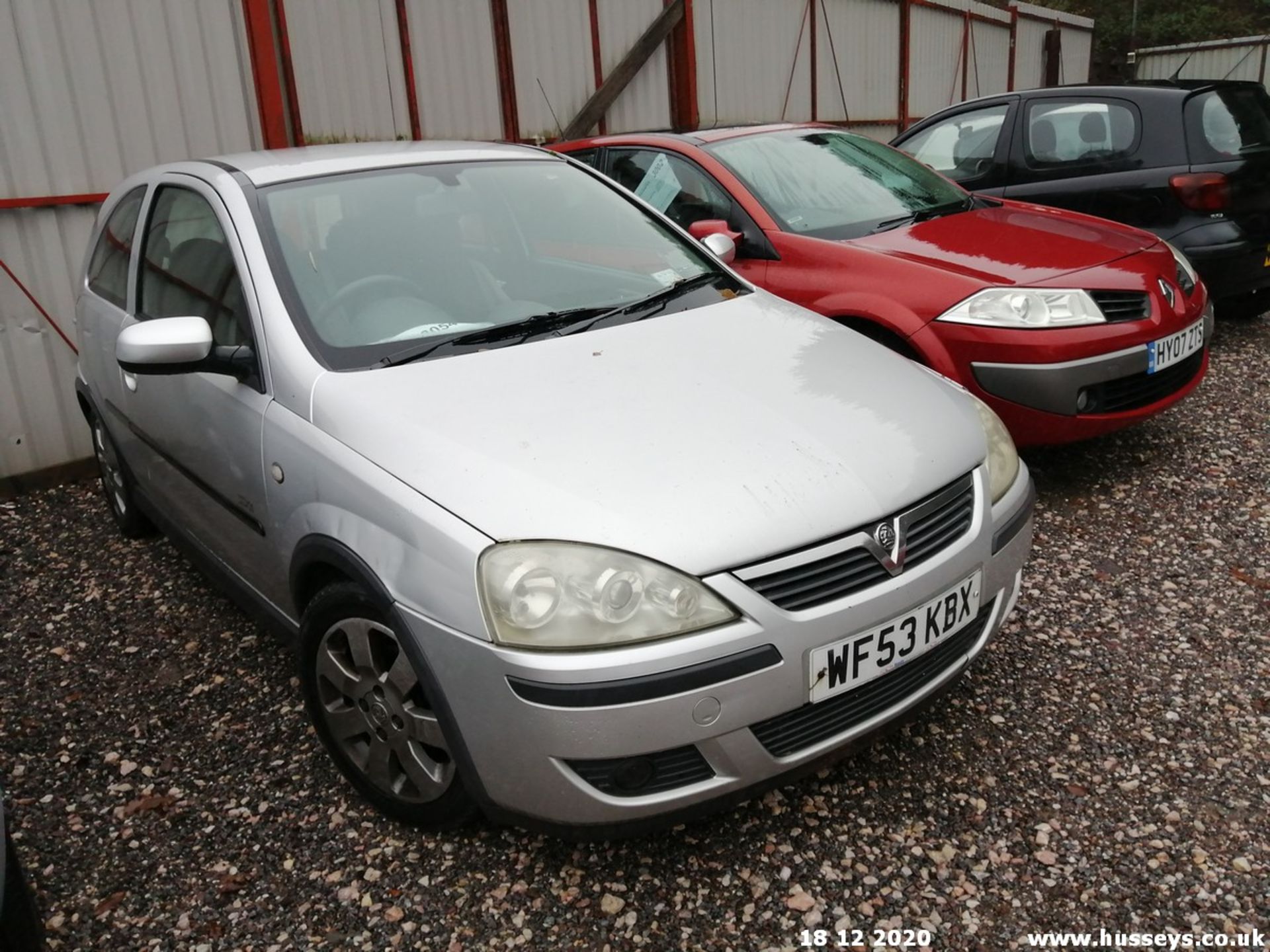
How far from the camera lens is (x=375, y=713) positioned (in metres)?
2.43

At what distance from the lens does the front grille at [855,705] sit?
6.97ft

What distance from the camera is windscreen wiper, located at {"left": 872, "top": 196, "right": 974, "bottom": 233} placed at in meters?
4.62

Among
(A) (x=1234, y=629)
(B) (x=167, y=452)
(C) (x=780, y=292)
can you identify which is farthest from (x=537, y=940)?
(C) (x=780, y=292)

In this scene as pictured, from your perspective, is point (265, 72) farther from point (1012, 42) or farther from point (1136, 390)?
point (1012, 42)

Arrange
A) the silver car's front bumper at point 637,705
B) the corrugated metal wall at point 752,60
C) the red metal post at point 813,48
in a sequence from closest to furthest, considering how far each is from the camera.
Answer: the silver car's front bumper at point 637,705 < the corrugated metal wall at point 752,60 < the red metal post at point 813,48

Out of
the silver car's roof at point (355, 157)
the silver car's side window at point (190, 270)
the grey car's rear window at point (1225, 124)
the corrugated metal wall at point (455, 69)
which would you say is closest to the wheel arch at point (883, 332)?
the silver car's roof at point (355, 157)

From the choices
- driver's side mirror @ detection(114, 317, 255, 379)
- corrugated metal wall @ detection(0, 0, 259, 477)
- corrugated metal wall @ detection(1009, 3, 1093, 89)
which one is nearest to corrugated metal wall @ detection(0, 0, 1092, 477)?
corrugated metal wall @ detection(0, 0, 259, 477)

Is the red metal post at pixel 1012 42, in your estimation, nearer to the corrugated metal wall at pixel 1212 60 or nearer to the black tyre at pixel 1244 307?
the corrugated metal wall at pixel 1212 60

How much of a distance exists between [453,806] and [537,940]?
1.14ft

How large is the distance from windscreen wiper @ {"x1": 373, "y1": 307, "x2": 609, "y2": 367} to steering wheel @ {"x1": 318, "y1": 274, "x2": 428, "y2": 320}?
21 cm

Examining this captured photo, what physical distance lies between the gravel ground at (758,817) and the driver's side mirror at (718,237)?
157 cm

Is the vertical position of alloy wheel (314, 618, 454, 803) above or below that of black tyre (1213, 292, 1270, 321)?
above

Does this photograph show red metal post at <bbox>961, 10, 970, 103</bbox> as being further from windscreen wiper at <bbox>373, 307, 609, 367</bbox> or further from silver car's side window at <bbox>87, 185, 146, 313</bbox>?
windscreen wiper at <bbox>373, 307, 609, 367</bbox>

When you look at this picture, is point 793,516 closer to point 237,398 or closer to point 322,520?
point 322,520
